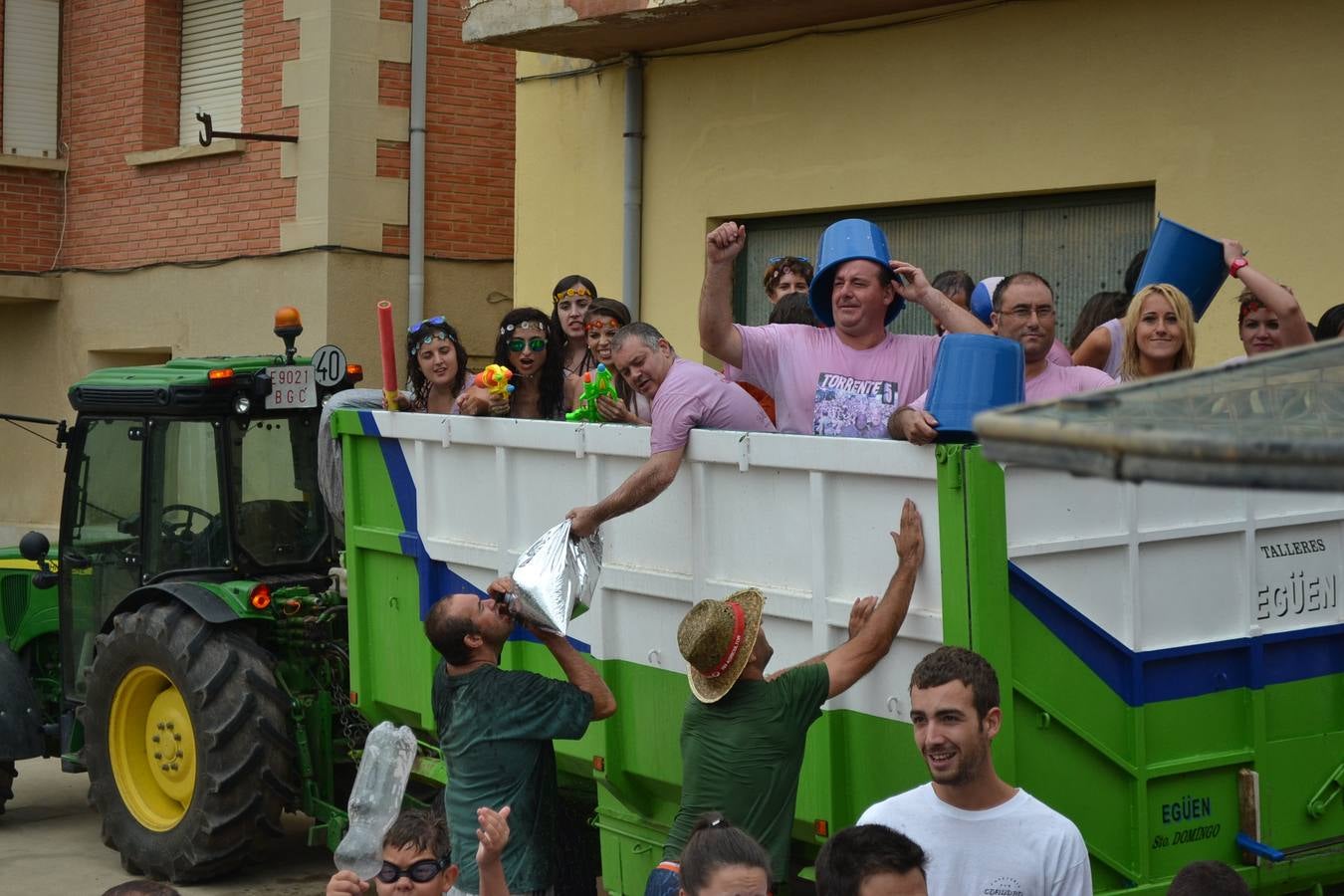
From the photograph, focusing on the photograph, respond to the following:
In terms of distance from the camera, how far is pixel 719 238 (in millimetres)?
5074

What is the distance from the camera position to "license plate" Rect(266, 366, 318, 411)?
775 cm

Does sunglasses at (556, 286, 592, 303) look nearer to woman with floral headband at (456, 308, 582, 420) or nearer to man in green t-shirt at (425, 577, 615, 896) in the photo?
woman with floral headband at (456, 308, 582, 420)

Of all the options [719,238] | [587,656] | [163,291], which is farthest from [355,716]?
Result: [163,291]

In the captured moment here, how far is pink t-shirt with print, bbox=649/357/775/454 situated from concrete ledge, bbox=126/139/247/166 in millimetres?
10112

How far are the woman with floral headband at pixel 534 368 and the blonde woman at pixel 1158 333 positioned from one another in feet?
7.32

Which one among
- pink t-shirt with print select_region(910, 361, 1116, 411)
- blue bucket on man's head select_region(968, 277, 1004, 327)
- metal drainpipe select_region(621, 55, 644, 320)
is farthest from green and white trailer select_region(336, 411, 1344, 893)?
metal drainpipe select_region(621, 55, 644, 320)

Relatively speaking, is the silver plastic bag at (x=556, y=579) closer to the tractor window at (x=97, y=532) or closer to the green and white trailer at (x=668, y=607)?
the green and white trailer at (x=668, y=607)

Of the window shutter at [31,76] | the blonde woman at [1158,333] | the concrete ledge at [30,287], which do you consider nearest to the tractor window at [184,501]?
the blonde woman at [1158,333]

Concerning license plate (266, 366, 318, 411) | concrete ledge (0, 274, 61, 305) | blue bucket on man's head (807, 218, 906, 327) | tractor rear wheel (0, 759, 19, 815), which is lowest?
tractor rear wheel (0, 759, 19, 815)

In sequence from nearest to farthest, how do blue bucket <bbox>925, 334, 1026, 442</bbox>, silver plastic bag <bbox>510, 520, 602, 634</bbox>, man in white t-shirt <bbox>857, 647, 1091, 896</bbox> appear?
man in white t-shirt <bbox>857, 647, 1091, 896</bbox>, blue bucket <bbox>925, 334, 1026, 442</bbox>, silver plastic bag <bbox>510, 520, 602, 634</bbox>

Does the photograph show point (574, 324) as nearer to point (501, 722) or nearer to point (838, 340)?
point (838, 340)

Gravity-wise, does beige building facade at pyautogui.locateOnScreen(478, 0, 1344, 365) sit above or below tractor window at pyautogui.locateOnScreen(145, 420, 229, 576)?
above

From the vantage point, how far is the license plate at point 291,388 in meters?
7.75


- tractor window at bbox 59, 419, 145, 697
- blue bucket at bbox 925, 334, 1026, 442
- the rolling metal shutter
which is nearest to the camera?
blue bucket at bbox 925, 334, 1026, 442
